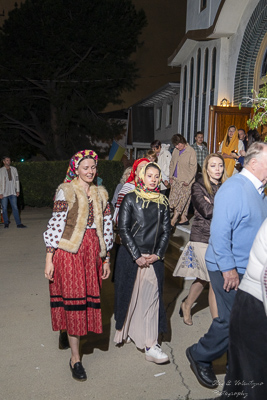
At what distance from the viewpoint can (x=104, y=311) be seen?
20.0ft

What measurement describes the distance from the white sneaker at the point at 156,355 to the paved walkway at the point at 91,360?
0.18 ft

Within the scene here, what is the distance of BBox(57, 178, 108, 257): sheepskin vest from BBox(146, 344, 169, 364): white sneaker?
111 centimetres

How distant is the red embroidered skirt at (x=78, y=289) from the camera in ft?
13.8

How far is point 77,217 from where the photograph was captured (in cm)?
429

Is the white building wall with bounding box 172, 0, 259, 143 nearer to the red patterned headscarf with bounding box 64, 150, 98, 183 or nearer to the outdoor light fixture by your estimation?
the outdoor light fixture

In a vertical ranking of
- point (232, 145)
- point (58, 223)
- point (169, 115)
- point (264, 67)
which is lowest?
point (58, 223)

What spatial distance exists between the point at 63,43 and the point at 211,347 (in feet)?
98.5

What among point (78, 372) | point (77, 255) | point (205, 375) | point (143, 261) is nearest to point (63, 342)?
point (78, 372)

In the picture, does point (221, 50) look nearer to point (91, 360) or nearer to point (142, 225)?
point (142, 225)

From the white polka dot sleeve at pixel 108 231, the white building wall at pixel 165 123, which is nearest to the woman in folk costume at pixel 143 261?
the white polka dot sleeve at pixel 108 231

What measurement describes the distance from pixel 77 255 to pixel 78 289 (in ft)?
1.08

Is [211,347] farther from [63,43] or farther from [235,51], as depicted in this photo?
[63,43]

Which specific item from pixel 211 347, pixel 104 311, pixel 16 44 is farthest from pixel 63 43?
pixel 211 347

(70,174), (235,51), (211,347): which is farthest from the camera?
(235,51)
